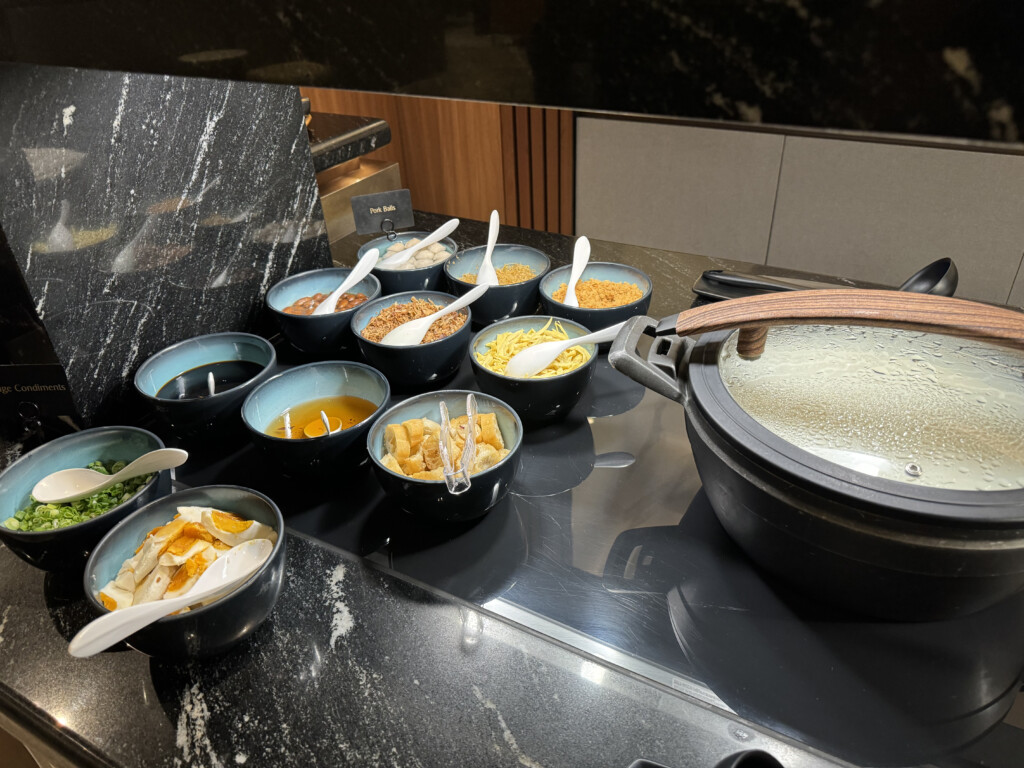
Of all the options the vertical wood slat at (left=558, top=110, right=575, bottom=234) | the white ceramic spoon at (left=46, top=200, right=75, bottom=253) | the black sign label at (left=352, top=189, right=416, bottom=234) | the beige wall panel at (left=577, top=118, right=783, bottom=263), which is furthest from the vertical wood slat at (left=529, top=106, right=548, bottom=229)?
the white ceramic spoon at (left=46, top=200, right=75, bottom=253)

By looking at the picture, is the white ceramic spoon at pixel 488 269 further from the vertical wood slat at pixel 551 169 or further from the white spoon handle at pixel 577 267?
the vertical wood slat at pixel 551 169

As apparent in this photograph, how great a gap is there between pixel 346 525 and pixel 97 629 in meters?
0.34

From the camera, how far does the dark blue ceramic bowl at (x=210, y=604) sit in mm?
675

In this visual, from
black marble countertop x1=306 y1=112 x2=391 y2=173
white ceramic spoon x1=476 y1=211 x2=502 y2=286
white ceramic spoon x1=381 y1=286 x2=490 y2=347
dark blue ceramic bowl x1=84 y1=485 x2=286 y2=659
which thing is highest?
black marble countertop x1=306 y1=112 x2=391 y2=173

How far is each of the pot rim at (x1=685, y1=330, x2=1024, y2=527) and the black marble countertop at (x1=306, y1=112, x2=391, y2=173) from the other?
4.56 feet

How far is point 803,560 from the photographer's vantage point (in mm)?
694

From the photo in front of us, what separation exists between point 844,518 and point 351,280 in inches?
39.5

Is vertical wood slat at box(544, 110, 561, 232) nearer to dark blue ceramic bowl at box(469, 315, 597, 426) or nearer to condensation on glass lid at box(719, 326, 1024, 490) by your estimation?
dark blue ceramic bowl at box(469, 315, 597, 426)

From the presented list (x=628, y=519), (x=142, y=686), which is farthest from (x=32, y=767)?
(x=628, y=519)

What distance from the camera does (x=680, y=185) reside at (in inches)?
111

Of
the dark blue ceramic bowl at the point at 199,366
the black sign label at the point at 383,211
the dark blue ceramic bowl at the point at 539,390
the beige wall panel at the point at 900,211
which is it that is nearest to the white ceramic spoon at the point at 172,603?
the dark blue ceramic bowl at the point at 199,366

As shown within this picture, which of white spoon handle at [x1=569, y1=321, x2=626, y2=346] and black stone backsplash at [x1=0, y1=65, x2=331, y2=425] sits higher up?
black stone backsplash at [x1=0, y1=65, x2=331, y2=425]

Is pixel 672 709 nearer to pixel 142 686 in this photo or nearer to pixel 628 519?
pixel 628 519

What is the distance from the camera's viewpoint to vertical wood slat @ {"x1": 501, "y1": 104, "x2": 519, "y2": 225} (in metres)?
3.22
